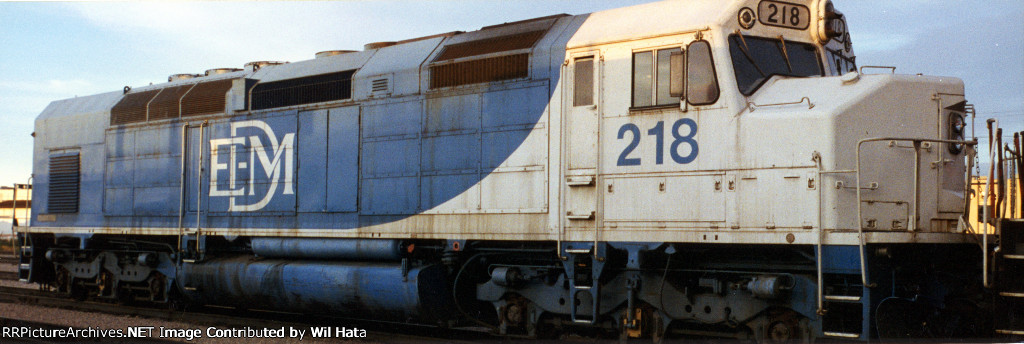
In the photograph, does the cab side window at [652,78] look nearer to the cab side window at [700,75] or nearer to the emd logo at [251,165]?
the cab side window at [700,75]

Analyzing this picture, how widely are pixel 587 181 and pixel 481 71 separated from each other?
7.31 feet

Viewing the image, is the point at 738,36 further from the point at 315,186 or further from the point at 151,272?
the point at 151,272

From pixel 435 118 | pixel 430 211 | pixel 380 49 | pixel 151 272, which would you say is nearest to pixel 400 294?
pixel 430 211

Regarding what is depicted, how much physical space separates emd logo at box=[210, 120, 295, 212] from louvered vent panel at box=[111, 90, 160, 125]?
2.28 m

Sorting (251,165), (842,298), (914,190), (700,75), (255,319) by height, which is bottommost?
(255,319)

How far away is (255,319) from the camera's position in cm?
1431

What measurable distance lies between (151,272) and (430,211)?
6698 millimetres

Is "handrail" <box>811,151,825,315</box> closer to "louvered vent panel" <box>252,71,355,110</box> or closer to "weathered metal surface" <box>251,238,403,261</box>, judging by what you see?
"weathered metal surface" <box>251,238,403,261</box>

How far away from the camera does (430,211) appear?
39.5 feet

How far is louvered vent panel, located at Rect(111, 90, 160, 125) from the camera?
1634 centimetres

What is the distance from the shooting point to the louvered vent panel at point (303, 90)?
13305 millimetres

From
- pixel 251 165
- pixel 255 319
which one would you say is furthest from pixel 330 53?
Answer: pixel 255 319

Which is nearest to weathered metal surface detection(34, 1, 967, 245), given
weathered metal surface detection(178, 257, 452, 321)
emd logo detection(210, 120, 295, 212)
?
emd logo detection(210, 120, 295, 212)

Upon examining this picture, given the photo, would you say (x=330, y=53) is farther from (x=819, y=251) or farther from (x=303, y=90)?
(x=819, y=251)
